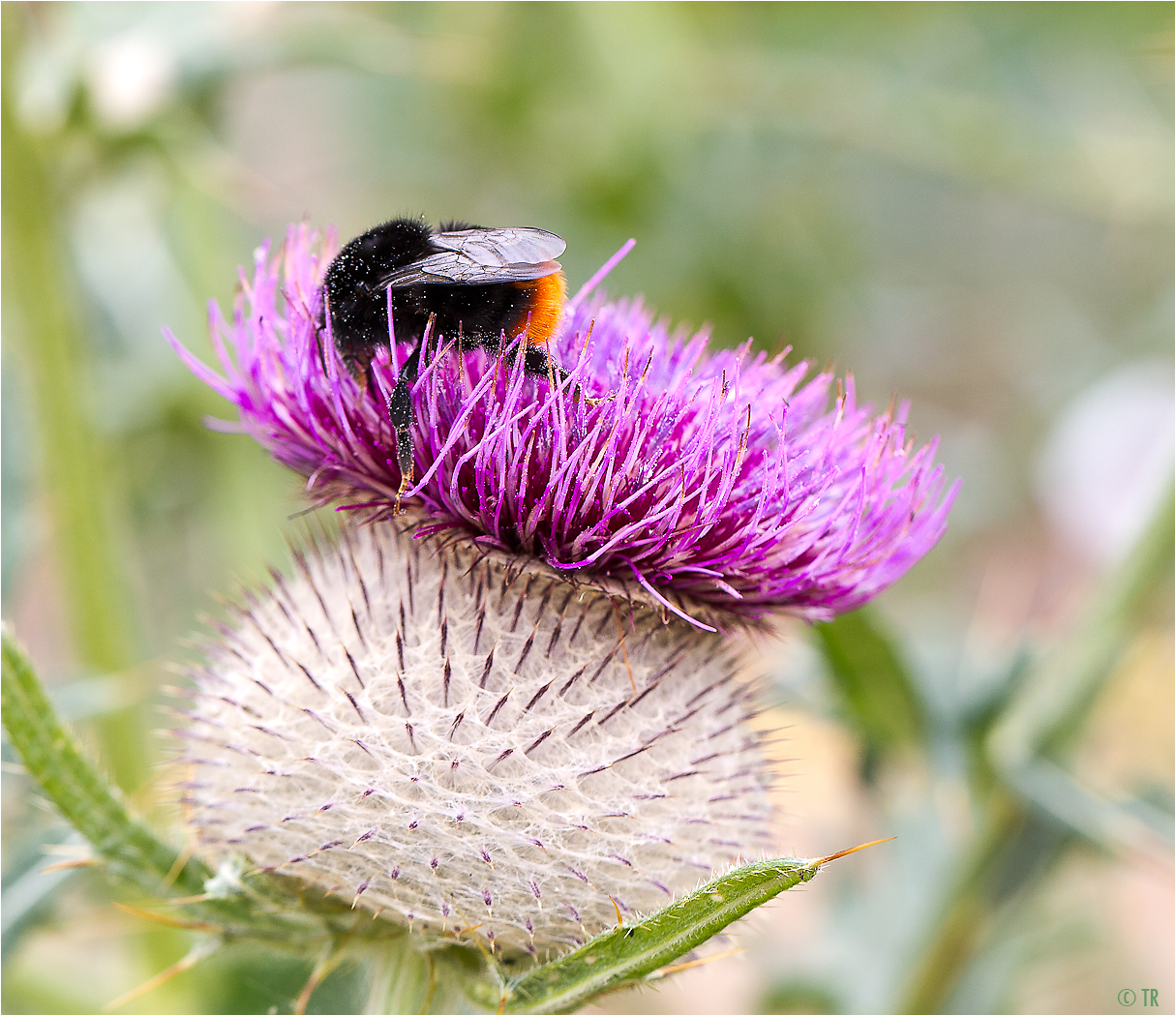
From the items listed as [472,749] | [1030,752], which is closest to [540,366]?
[472,749]

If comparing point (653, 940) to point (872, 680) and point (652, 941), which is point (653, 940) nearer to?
point (652, 941)

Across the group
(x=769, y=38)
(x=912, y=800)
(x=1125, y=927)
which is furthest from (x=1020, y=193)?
(x=1125, y=927)

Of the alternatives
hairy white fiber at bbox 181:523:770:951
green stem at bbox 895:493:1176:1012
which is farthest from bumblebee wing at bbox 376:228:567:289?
green stem at bbox 895:493:1176:1012

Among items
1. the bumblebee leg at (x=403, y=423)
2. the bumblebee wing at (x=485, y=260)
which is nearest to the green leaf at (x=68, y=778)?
the bumblebee leg at (x=403, y=423)

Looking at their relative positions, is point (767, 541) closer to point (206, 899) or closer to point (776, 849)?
point (776, 849)

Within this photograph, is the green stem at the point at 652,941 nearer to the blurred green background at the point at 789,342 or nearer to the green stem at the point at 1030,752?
the blurred green background at the point at 789,342

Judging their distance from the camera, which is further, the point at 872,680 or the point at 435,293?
the point at 872,680
